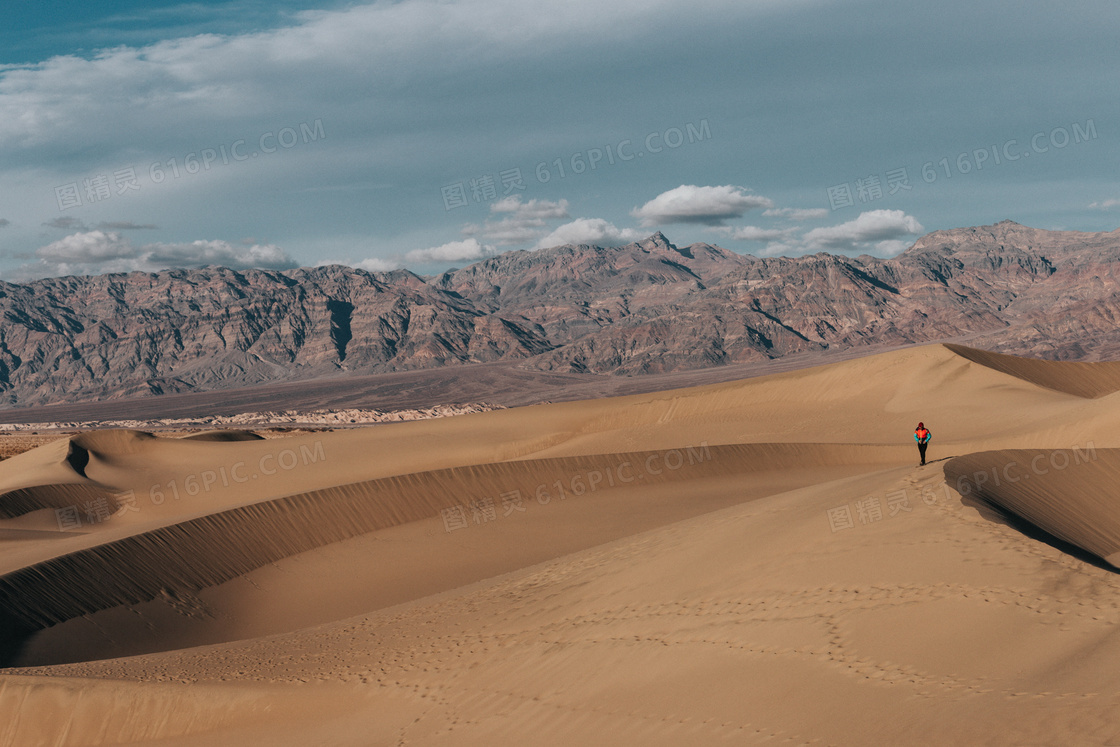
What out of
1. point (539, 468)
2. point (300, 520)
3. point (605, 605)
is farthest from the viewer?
point (539, 468)

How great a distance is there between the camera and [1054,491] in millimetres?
12711

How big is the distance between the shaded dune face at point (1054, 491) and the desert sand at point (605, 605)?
0.08 metres

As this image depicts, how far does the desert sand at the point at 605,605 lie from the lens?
19.1 ft

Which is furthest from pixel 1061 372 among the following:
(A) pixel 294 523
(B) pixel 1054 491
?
(A) pixel 294 523

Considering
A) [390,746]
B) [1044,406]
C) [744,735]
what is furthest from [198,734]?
[1044,406]

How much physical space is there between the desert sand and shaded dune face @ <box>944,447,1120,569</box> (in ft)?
0.26

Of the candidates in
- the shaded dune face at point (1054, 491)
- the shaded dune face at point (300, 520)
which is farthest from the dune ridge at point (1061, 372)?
the shaded dune face at point (1054, 491)

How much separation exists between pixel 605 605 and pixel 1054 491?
845 cm

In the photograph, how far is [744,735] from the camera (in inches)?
216

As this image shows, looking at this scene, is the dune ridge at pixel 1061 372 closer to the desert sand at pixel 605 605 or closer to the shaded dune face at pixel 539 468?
the shaded dune face at pixel 539 468

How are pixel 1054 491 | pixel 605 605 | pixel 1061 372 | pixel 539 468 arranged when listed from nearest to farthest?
pixel 605 605 < pixel 1054 491 < pixel 539 468 < pixel 1061 372

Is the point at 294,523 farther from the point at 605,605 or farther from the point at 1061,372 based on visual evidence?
the point at 1061,372

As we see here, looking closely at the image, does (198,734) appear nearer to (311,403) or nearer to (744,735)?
(744,735)

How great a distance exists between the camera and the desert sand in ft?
19.1
